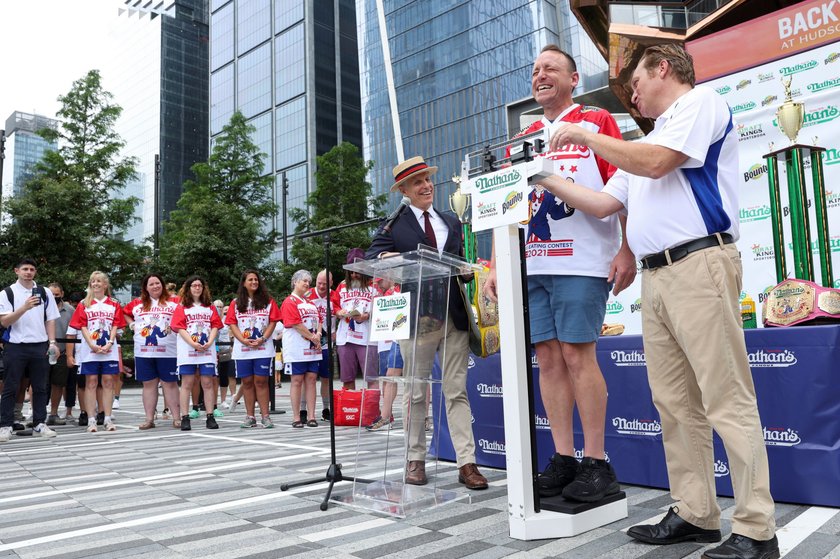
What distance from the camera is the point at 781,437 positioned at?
2.87 m

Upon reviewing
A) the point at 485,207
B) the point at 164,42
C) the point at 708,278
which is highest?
the point at 164,42

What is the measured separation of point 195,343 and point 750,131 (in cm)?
643

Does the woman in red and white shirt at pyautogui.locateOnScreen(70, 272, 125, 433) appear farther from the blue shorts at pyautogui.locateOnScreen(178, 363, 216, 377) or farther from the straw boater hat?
the straw boater hat

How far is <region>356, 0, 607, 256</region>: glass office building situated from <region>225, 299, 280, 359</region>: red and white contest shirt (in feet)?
147

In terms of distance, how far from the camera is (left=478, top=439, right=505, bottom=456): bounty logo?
406cm

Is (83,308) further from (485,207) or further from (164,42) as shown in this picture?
(164,42)

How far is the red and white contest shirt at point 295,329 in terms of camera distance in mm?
7402

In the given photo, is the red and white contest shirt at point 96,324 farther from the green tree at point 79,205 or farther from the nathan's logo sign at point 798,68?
the green tree at point 79,205

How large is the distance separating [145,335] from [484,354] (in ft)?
17.8

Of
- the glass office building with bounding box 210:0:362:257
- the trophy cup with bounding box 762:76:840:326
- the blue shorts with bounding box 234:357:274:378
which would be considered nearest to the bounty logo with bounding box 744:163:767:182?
the trophy cup with bounding box 762:76:840:326

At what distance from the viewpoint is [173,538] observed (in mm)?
2633

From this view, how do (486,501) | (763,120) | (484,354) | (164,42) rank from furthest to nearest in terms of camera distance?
(164,42) < (763,120) < (484,354) < (486,501)

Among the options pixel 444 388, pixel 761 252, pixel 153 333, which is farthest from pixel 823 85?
pixel 153 333

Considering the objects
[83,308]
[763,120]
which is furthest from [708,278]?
[83,308]
